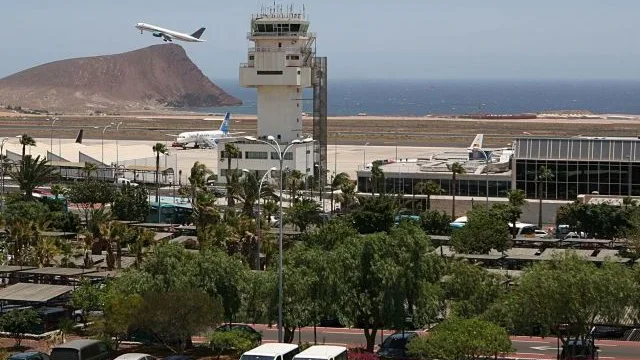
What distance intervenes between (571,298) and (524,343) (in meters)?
5.33

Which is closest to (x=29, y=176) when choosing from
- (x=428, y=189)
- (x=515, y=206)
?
(x=428, y=189)

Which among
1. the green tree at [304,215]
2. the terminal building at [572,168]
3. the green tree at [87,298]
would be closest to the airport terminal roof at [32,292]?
the green tree at [87,298]

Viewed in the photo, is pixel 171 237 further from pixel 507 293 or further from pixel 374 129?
pixel 374 129

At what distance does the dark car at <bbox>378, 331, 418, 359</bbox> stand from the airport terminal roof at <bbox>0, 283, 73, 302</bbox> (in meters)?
12.6

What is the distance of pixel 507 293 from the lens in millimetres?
38375

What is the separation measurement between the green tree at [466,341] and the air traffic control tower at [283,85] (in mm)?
57598

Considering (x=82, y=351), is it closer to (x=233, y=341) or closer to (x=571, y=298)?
(x=233, y=341)

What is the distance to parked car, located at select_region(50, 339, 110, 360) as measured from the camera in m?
33.7

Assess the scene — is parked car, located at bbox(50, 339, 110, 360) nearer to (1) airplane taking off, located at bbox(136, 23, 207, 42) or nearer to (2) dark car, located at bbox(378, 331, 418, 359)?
(2) dark car, located at bbox(378, 331, 418, 359)

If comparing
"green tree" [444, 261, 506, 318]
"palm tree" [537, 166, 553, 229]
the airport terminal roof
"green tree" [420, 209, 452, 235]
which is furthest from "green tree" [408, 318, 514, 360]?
"palm tree" [537, 166, 553, 229]

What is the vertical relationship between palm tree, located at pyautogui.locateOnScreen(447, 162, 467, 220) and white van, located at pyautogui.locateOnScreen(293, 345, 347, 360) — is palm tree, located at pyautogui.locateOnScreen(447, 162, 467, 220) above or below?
A: above

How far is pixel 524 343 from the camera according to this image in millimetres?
38906

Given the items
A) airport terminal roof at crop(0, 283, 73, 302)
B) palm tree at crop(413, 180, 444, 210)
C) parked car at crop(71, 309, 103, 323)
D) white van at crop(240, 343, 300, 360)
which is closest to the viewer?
white van at crop(240, 343, 300, 360)

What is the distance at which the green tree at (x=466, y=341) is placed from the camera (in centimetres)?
3161
